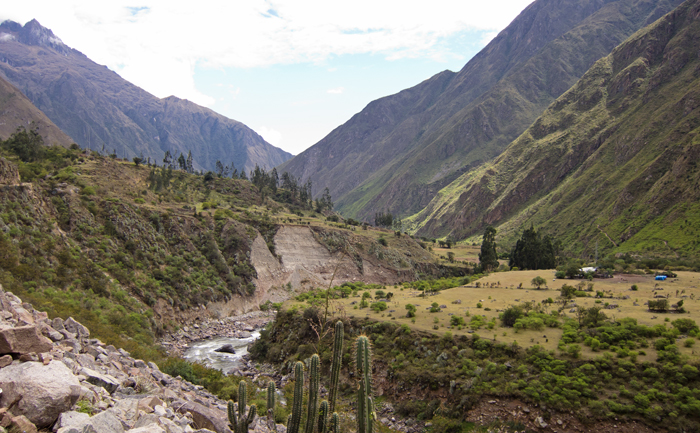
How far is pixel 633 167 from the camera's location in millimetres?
122250

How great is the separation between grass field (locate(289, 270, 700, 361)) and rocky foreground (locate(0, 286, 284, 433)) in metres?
14.0

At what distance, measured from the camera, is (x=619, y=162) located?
133750 millimetres

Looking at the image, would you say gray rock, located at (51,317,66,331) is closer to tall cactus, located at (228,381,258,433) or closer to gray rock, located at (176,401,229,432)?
gray rock, located at (176,401,229,432)

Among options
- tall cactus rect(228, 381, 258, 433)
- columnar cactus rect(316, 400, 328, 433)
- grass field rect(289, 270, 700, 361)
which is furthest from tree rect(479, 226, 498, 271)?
columnar cactus rect(316, 400, 328, 433)

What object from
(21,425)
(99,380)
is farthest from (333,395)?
(99,380)

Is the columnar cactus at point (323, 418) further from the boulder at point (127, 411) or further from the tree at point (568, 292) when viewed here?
the tree at point (568, 292)

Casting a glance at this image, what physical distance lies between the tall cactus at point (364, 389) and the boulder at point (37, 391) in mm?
6869

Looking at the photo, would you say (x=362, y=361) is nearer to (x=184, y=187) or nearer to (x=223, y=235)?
(x=223, y=235)

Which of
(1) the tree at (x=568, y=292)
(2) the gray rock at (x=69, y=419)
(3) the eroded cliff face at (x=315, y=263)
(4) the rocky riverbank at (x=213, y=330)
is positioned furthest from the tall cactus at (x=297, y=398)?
(3) the eroded cliff face at (x=315, y=263)

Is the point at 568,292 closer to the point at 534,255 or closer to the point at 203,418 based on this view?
the point at 534,255

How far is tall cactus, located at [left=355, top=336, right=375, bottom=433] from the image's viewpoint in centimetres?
1003

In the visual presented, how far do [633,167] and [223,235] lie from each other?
122 metres

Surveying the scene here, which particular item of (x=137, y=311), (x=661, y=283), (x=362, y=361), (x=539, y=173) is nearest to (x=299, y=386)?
(x=362, y=361)

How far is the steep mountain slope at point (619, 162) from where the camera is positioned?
97375mm
